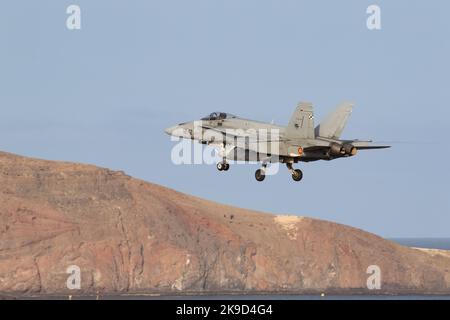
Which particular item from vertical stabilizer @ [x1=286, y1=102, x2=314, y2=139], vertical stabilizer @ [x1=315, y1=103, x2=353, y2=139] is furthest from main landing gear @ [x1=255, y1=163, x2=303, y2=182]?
vertical stabilizer @ [x1=286, y1=102, x2=314, y2=139]

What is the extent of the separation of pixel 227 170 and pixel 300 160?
20.5 ft

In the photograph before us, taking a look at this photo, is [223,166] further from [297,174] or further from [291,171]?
[297,174]

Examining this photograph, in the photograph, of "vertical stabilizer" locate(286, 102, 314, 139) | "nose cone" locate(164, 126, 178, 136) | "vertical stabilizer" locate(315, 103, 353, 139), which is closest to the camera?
"vertical stabilizer" locate(286, 102, 314, 139)

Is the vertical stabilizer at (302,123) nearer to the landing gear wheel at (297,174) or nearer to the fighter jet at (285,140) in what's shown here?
the fighter jet at (285,140)

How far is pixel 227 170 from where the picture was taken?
94688 mm

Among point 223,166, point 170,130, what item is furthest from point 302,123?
point 170,130

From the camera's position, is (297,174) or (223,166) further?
(223,166)

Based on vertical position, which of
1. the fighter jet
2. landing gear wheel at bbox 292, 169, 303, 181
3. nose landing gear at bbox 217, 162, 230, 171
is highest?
the fighter jet

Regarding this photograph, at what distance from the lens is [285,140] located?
298 feet

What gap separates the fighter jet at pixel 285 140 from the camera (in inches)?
3526

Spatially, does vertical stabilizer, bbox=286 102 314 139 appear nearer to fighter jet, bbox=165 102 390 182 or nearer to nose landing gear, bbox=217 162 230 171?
fighter jet, bbox=165 102 390 182

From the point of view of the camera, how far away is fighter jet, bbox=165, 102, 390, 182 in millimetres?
89562

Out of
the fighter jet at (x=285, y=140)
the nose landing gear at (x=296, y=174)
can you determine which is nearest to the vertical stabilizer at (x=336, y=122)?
the fighter jet at (x=285, y=140)
